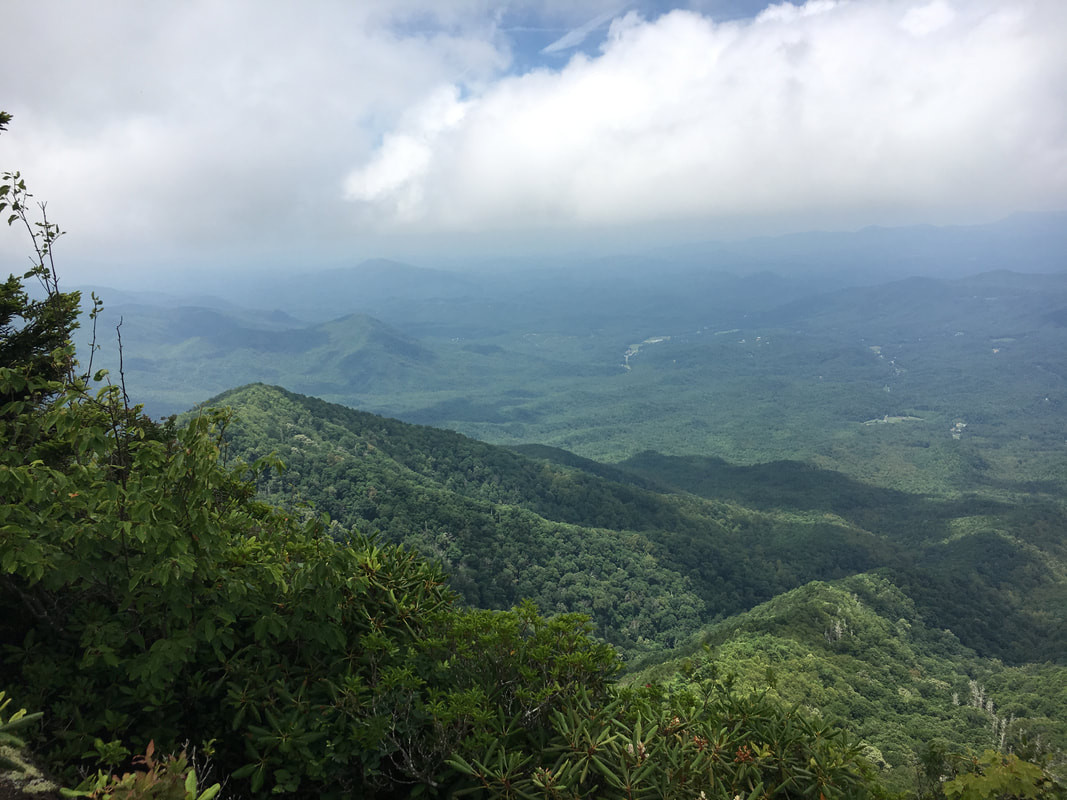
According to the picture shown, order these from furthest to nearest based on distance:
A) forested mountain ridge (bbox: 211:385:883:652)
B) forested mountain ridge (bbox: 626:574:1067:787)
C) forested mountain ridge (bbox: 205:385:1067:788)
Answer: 1. forested mountain ridge (bbox: 211:385:883:652)
2. forested mountain ridge (bbox: 205:385:1067:788)
3. forested mountain ridge (bbox: 626:574:1067:787)

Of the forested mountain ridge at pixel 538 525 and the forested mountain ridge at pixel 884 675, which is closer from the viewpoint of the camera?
the forested mountain ridge at pixel 884 675

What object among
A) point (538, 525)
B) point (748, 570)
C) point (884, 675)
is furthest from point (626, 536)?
point (884, 675)

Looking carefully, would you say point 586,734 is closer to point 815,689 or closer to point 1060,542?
point 815,689

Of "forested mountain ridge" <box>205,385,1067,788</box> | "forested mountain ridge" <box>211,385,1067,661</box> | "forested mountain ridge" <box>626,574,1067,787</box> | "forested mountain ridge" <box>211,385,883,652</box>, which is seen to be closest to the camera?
"forested mountain ridge" <box>626,574,1067,787</box>

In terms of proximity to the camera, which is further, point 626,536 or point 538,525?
point 626,536

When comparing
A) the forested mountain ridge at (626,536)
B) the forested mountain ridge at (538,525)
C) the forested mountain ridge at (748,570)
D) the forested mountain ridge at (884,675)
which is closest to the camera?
the forested mountain ridge at (884,675)

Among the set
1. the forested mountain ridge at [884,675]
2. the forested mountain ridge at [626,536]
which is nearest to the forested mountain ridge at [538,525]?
the forested mountain ridge at [626,536]

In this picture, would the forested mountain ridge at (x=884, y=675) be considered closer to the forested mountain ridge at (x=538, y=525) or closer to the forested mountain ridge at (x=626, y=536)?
the forested mountain ridge at (x=626, y=536)

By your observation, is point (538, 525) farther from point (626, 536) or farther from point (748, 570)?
point (748, 570)

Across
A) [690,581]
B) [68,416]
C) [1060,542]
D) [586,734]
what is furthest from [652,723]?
[1060,542]

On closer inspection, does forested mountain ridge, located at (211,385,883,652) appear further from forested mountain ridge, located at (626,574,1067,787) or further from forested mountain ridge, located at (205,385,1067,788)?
forested mountain ridge, located at (626,574,1067,787)

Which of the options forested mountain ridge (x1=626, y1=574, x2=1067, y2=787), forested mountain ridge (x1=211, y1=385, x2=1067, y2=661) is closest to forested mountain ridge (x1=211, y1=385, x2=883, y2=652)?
forested mountain ridge (x1=211, y1=385, x2=1067, y2=661)

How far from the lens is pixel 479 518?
222ft

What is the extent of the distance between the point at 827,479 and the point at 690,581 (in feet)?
261
